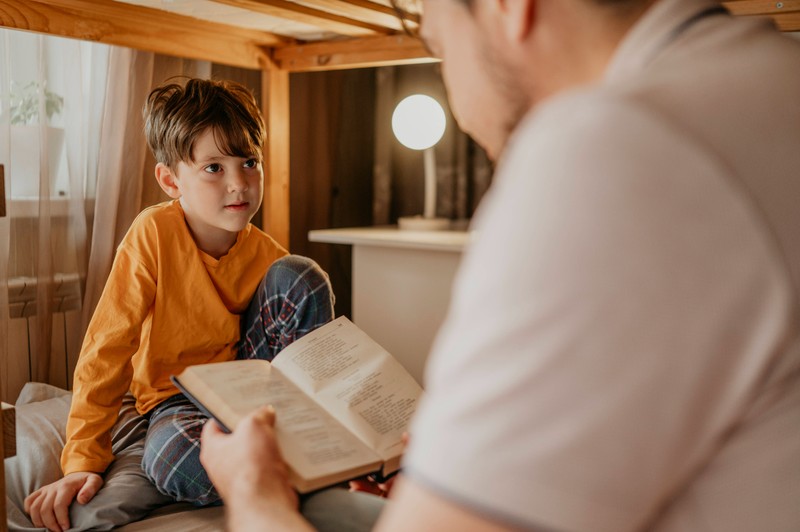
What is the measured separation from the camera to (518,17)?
44cm

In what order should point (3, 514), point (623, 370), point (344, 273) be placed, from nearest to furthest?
point (623, 370) < point (3, 514) < point (344, 273)

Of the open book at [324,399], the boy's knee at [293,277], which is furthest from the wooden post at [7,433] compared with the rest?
the boy's knee at [293,277]

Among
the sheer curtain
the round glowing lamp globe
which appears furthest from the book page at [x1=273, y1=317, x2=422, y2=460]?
the round glowing lamp globe

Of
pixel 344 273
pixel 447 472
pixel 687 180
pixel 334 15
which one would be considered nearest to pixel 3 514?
pixel 447 472

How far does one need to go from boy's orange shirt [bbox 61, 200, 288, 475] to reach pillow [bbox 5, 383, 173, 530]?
35mm

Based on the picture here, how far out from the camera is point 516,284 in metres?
0.31

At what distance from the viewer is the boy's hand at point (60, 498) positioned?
3.21ft

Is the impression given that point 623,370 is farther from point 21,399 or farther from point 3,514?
point 21,399

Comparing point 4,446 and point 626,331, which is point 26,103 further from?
point 626,331

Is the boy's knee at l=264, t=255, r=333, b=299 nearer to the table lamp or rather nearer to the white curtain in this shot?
the white curtain

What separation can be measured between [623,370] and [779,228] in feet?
0.36

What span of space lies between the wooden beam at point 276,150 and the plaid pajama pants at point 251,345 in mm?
567

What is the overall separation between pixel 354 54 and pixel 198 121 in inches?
21.2

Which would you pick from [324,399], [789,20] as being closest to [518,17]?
[324,399]
